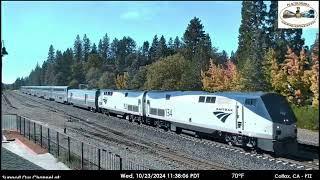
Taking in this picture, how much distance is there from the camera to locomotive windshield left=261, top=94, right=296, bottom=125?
23.1 meters

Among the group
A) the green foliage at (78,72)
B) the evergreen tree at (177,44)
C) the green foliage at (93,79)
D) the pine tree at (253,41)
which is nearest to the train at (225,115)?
the pine tree at (253,41)

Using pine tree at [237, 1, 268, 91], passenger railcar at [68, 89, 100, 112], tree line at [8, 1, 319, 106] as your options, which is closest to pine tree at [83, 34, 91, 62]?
tree line at [8, 1, 319, 106]

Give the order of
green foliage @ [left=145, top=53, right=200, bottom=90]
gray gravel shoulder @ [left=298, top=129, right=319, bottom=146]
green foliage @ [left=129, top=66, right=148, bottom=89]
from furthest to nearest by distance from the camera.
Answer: green foliage @ [left=129, top=66, right=148, bottom=89] < green foliage @ [left=145, top=53, right=200, bottom=90] < gray gravel shoulder @ [left=298, top=129, right=319, bottom=146]

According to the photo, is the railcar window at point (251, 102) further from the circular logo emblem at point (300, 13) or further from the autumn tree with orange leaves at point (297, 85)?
the circular logo emblem at point (300, 13)

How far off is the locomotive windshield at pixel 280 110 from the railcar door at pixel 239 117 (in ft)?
8.20

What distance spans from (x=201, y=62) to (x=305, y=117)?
36530 mm

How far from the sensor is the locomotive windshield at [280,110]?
23.1 m

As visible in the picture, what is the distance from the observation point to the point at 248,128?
82.2 ft

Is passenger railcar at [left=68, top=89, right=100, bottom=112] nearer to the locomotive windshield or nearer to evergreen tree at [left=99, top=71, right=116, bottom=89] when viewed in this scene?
evergreen tree at [left=99, top=71, right=116, bottom=89]

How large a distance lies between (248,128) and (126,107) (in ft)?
87.8

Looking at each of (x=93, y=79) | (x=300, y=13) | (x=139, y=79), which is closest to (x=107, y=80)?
(x=93, y=79)

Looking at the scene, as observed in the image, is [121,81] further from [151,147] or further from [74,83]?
[151,147]
